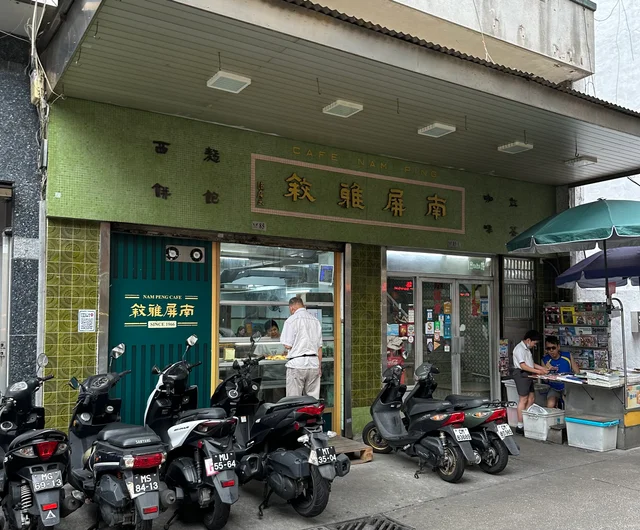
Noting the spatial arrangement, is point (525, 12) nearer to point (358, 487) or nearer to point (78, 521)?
point (358, 487)

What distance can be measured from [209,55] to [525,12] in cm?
708

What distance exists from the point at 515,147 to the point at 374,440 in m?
4.31

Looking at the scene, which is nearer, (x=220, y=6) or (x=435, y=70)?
(x=220, y=6)

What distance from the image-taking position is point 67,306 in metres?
6.28

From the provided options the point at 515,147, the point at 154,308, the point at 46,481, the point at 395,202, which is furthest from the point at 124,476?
the point at 515,147

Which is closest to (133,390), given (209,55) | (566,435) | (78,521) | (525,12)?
(78,521)

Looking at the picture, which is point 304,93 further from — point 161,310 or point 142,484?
point 142,484

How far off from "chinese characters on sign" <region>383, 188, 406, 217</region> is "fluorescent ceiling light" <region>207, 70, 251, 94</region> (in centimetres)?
320

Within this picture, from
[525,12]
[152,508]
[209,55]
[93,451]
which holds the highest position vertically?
[525,12]

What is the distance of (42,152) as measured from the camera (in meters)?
6.32

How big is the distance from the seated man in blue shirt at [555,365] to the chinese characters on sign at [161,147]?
632 cm

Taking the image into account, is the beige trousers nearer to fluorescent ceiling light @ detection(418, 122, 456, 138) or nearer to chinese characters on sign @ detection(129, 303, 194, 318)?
chinese characters on sign @ detection(129, 303, 194, 318)

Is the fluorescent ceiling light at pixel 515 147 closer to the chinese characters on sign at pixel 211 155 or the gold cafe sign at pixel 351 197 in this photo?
the gold cafe sign at pixel 351 197

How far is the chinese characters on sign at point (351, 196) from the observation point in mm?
8258
